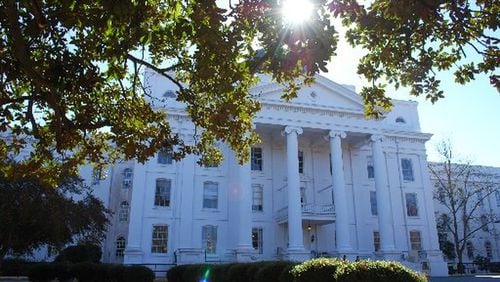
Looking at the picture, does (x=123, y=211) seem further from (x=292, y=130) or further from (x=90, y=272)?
(x=90, y=272)

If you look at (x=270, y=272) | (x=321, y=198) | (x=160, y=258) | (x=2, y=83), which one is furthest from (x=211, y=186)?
(x=2, y=83)

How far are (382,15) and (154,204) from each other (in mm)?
30367

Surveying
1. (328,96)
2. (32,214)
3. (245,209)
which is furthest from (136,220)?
(328,96)

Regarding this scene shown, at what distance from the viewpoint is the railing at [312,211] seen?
36.3m

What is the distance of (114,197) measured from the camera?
47344 mm

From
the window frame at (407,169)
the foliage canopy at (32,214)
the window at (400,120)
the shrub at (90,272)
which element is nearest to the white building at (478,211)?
the window frame at (407,169)

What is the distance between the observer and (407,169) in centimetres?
4325

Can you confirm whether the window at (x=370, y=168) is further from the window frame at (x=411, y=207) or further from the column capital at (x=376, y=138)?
the column capital at (x=376, y=138)

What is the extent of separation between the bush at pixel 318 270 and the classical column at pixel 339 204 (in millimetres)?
23629

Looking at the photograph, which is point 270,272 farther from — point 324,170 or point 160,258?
point 324,170

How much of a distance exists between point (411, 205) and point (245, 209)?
16158 millimetres

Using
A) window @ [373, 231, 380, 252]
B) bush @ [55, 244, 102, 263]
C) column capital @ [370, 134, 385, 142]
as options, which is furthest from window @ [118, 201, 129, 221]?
column capital @ [370, 134, 385, 142]

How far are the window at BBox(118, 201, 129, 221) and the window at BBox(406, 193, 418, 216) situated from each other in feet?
84.8

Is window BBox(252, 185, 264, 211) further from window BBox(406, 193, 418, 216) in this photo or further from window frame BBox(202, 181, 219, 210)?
window BBox(406, 193, 418, 216)
